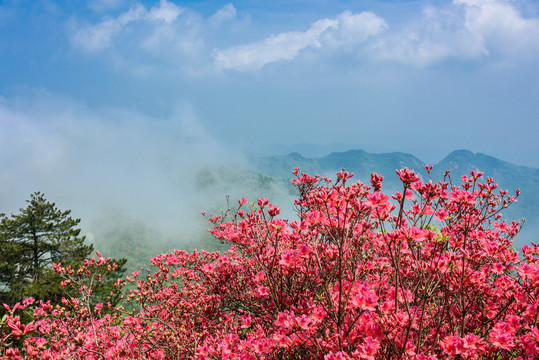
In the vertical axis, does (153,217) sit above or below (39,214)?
above

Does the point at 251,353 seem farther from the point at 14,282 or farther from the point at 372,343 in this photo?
the point at 14,282

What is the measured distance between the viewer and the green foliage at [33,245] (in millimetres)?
23000

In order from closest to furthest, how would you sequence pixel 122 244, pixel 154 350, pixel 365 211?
pixel 365 211 < pixel 154 350 < pixel 122 244

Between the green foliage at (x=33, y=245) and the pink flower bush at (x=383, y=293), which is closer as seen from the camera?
the pink flower bush at (x=383, y=293)

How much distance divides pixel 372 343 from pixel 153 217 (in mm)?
139305

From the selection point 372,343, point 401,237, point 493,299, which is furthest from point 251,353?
point 493,299

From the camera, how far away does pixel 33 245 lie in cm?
2502

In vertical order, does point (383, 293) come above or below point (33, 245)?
below

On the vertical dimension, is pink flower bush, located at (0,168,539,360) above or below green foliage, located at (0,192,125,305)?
below

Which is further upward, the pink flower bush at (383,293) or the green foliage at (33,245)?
the green foliage at (33,245)

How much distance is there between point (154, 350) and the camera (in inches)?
207

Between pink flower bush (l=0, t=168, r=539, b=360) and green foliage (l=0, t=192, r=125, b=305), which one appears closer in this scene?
pink flower bush (l=0, t=168, r=539, b=360)

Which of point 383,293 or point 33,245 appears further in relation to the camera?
point 33,245

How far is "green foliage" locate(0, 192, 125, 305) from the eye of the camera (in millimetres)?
23000
